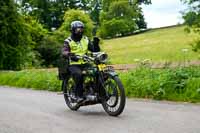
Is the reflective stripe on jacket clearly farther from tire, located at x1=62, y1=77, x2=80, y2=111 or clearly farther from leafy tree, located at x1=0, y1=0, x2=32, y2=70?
leafy tree, located at x1=0, y1=0, x2=32, y2=70

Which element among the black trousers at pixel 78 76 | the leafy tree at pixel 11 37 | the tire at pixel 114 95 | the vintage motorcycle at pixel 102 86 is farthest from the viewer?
the leafy tree at pixel 11 37

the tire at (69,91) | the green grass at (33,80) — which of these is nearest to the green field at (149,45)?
the green grass at (33,80)

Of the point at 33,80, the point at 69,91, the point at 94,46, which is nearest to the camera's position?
the point at 94,46

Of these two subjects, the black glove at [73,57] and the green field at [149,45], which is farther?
the green field at [149,45]

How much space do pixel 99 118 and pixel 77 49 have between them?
1.78 meters

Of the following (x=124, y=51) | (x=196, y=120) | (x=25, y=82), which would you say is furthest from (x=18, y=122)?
(x=124, y=51)

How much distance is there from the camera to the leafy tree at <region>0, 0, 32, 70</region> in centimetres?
2872

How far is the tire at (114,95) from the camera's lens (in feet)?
31.4

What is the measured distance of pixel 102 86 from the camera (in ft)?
33.3

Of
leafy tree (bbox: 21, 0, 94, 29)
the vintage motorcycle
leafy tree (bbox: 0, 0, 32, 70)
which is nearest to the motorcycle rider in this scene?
the vintage motorcycle

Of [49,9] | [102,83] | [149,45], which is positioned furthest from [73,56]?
[49,9]

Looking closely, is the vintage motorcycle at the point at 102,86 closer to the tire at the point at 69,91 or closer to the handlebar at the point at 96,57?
the handlebar at the point at 96,57

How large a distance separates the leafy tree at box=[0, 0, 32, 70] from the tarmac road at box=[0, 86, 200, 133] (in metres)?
16.5

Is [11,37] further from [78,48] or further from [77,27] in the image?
[77,27]
